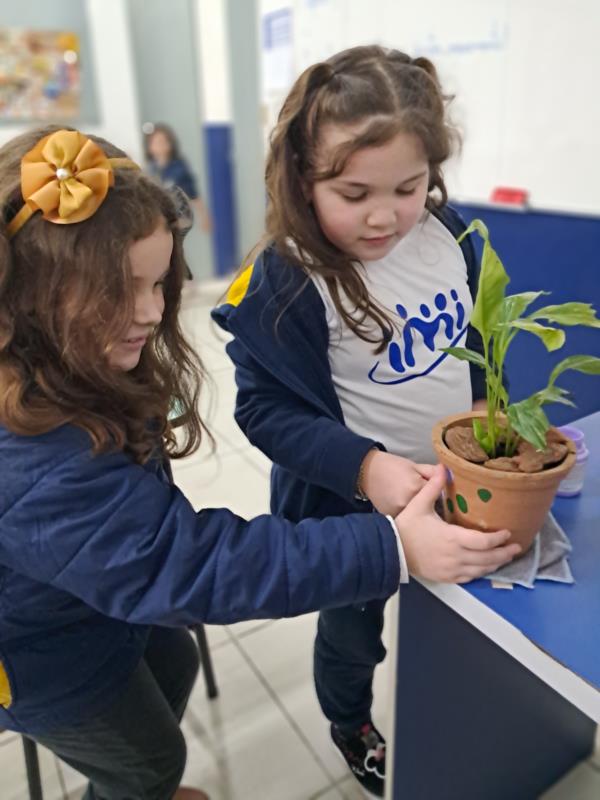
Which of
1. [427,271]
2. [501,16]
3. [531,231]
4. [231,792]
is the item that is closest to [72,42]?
[501,16]

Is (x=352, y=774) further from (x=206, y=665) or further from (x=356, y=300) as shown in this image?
(x=356, y=300)

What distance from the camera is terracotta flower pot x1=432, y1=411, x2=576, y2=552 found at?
617mm

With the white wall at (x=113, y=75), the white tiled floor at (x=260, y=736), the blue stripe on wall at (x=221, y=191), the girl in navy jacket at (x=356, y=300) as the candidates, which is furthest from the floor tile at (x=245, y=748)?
the blue stripe on wall at (x=221, y=191)

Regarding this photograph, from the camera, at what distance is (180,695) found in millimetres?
1043

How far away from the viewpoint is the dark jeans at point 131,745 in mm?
831

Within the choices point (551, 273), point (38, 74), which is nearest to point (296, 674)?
point (551, 273)

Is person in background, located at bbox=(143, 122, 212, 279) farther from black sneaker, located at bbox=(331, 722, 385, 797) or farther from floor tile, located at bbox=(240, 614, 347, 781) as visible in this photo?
black sneaker, located at bbox=(331, 722, 385, 797)

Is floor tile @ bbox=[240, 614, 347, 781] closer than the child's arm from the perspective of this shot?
No

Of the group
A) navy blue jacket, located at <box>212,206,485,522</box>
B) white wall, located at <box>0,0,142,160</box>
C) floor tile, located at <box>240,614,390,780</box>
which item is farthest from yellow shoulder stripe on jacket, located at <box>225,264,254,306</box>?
white wall, located at <box>0,0,142,160</box>

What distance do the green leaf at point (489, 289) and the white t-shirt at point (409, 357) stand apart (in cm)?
28

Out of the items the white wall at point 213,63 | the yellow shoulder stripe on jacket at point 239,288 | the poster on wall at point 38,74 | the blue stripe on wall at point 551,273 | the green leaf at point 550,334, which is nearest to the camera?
the green leaf at point 550,334

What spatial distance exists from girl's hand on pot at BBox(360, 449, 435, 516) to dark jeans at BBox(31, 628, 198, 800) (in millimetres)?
411

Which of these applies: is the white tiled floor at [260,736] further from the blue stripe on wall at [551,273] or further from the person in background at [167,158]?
the person in background at [167,158]

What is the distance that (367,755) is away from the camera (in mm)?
1184
